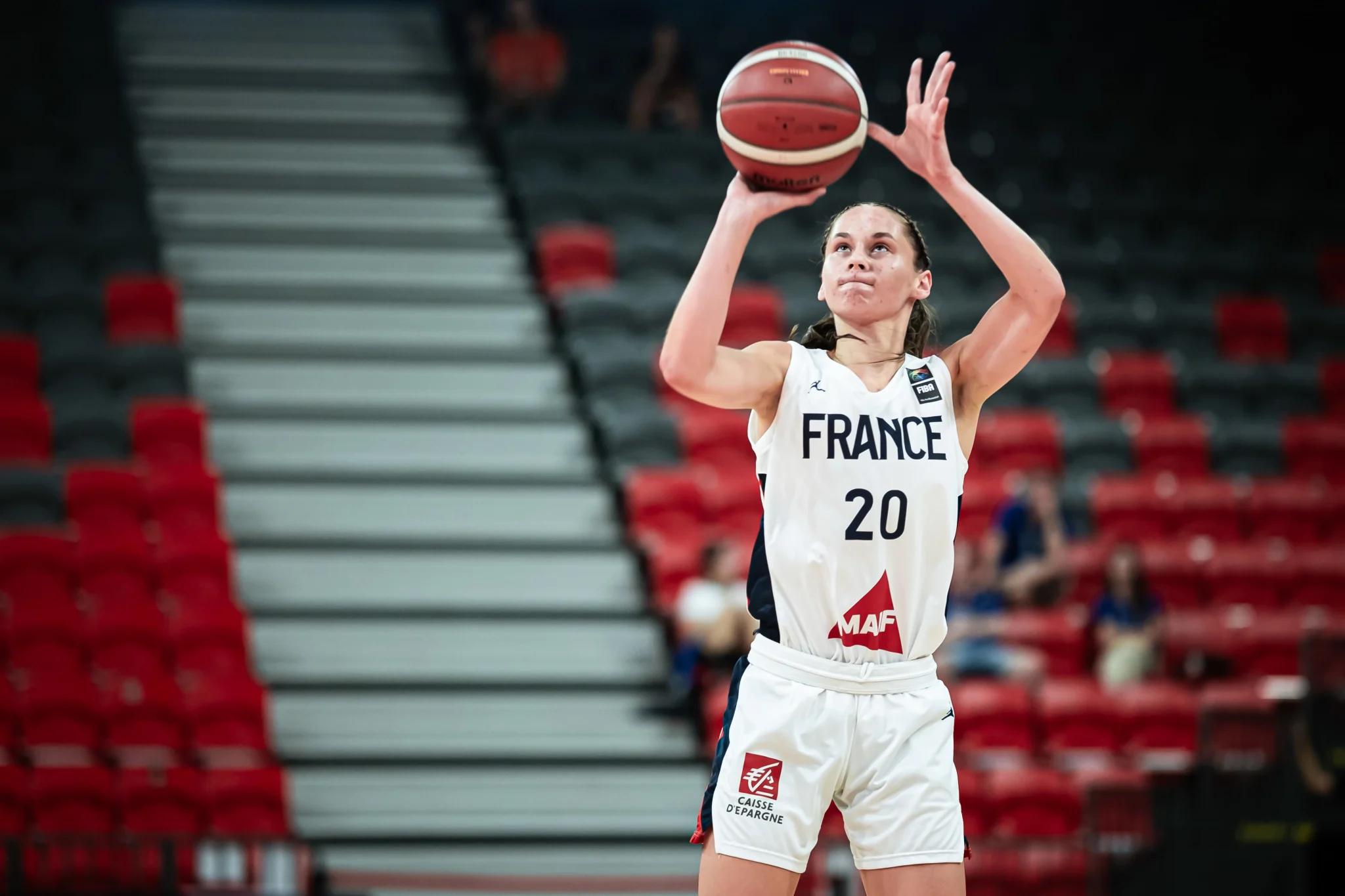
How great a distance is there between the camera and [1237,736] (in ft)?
24.0

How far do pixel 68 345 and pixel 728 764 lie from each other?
24.1 ft

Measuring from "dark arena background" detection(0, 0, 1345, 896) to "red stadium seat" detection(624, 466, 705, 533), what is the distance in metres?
0.03

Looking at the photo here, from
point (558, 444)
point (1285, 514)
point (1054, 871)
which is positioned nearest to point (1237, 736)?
point (1054, 871)

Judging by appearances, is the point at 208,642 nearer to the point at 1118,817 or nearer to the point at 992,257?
the point at 1118,817

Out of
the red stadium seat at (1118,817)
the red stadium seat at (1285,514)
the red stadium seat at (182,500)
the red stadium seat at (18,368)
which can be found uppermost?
the red stadium seat at (18,368)

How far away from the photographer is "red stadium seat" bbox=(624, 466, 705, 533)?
900 centimetres

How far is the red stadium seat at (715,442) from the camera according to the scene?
31.3ft

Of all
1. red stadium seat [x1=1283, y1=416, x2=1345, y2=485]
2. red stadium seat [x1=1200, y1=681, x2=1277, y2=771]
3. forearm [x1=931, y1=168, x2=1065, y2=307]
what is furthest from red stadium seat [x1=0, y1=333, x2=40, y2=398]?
red stadium seat [x1=1283, y1=416, x2=1345, y2=485]

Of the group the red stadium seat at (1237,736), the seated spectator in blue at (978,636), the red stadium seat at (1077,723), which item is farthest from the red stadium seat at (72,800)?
the red stadium seat at (1237,736)

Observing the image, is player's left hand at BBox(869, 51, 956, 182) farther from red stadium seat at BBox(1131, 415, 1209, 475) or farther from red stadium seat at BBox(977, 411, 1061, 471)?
red stadium seat at BBox(1131, 415, 1209, 475)

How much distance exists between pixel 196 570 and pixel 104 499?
70 centimetres

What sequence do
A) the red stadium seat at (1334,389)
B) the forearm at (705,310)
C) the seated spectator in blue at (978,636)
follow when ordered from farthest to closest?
the red stadium seat at (1334,389)
the seated spectator in blue at (978,636)
the forearm at (705,310)

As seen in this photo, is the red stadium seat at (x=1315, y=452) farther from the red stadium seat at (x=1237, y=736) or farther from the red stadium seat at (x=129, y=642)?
the red stadium seat at (x=129, y=642)

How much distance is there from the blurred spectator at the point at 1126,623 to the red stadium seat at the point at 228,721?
4.00 metres
